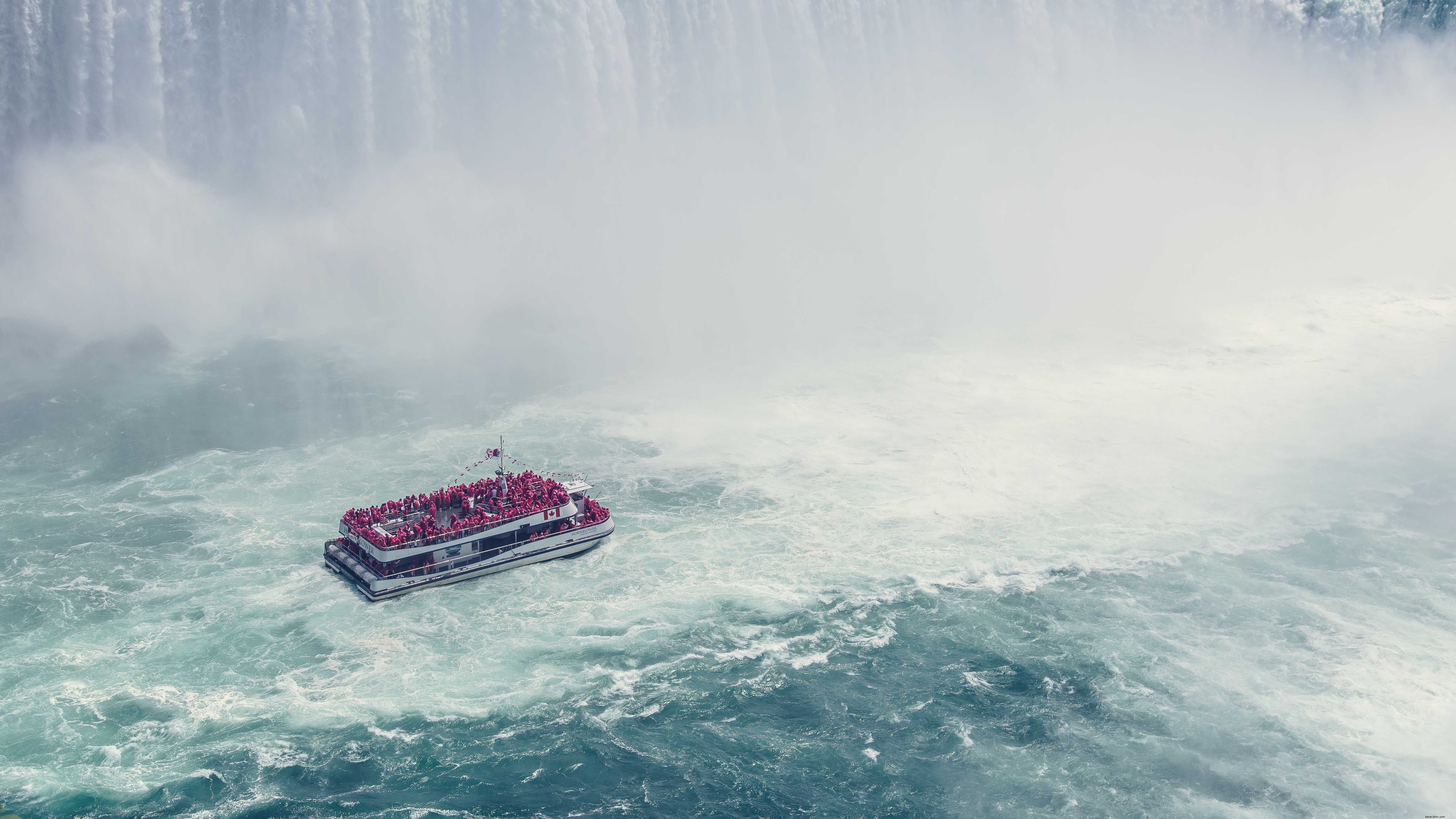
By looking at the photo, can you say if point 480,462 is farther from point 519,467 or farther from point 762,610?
point 762,610

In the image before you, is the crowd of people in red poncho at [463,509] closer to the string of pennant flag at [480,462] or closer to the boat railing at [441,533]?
the boat railing at [441,533]

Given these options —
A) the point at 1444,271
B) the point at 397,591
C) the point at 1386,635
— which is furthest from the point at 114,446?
the point at 1444,271

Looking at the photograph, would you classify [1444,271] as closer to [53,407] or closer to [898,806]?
[898,806]

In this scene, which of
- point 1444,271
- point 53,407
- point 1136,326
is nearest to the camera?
point 53,407

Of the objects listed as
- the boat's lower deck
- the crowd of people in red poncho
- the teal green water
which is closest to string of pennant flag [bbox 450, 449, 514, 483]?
the crowd of people in red poncho

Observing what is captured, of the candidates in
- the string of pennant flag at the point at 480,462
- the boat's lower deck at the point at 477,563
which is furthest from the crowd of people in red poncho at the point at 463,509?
the string of pennant flag at the point at 480,462
